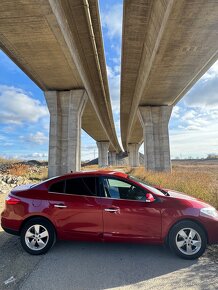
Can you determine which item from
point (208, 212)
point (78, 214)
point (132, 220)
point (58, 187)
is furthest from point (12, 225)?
point (208, 212)

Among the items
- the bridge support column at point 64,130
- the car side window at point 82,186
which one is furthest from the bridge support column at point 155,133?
the car side window at point 82,186

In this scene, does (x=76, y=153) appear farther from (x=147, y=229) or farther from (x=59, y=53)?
(x=147, y=229)

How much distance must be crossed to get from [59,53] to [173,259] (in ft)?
47.1

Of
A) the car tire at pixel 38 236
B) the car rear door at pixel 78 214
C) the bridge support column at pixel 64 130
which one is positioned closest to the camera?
the car rear door at pixel 78 214

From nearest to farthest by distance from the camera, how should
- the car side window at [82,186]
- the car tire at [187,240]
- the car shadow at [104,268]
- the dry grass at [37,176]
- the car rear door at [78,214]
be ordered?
the car shadow at [104,268]
the car tire at [187,240]
the car rear door at [78,214]
the car side window at [82,186]
the dry grass at [37,176]

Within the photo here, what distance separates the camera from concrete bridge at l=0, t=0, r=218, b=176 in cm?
1179

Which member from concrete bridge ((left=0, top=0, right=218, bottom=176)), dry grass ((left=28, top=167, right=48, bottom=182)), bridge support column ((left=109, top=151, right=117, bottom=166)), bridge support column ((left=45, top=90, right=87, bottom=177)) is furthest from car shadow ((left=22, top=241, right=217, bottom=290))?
bridge support column ((left=109, top=151, right=117, bottom=166))

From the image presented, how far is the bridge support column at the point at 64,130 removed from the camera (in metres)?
22.5

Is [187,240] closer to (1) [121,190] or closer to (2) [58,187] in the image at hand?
(1) [121,190]

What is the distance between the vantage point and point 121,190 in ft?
15.7

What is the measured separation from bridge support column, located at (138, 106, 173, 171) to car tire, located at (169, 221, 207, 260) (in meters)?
25.1

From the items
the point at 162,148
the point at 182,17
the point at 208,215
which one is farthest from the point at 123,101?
the point at 208,215

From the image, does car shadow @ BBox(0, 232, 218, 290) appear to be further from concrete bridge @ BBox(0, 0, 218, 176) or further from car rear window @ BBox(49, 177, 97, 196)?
concrete bridge @ BBox(0, 0, 218, 176)

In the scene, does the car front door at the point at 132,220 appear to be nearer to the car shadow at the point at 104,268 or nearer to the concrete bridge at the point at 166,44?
the car shadow at the point at 104,268
